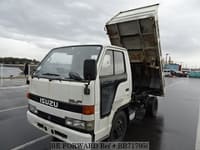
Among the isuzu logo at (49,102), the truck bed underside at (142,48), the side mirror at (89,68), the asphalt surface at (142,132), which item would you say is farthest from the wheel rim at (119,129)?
the truck bed underside at (142,48)

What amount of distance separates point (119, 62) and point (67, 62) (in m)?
1.08

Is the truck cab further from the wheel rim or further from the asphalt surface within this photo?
the asphalt surface

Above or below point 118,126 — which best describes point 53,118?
above

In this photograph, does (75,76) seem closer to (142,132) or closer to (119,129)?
(119,129)

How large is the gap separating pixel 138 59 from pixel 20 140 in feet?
12.9

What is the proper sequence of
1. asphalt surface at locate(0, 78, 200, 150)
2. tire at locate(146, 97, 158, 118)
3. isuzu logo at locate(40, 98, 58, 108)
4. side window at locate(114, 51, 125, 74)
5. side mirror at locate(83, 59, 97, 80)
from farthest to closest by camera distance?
tire at locate(146, 97, 158, 118) < asphalt surface at locate(0, 78, 200, 150) < side window at locate(114, 51, 125, 74) < isuzu logo at locate(40, 98, 58, 108) < side mirror at locate(83, 59, 97, 80)

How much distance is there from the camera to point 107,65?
348cm

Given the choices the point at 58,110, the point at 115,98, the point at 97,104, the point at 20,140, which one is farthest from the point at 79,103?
the point at 20,140

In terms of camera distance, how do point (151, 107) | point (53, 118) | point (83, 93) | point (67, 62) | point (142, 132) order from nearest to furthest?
point (83, 93)
point (53, 118)
point (67, 62)
point (142, 132)
point (151, 107)

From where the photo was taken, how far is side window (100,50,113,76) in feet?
10.9

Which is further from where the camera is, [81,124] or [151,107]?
[151,107]

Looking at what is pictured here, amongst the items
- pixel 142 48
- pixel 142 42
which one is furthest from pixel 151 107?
pixel 142 42

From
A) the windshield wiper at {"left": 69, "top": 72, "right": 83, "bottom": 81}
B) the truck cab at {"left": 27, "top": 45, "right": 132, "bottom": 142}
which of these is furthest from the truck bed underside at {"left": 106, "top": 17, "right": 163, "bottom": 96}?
the windshield wiper at {"left": 69, "top": 72, "right": 83, "bottom": 81}

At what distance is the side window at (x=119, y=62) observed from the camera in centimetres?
380
